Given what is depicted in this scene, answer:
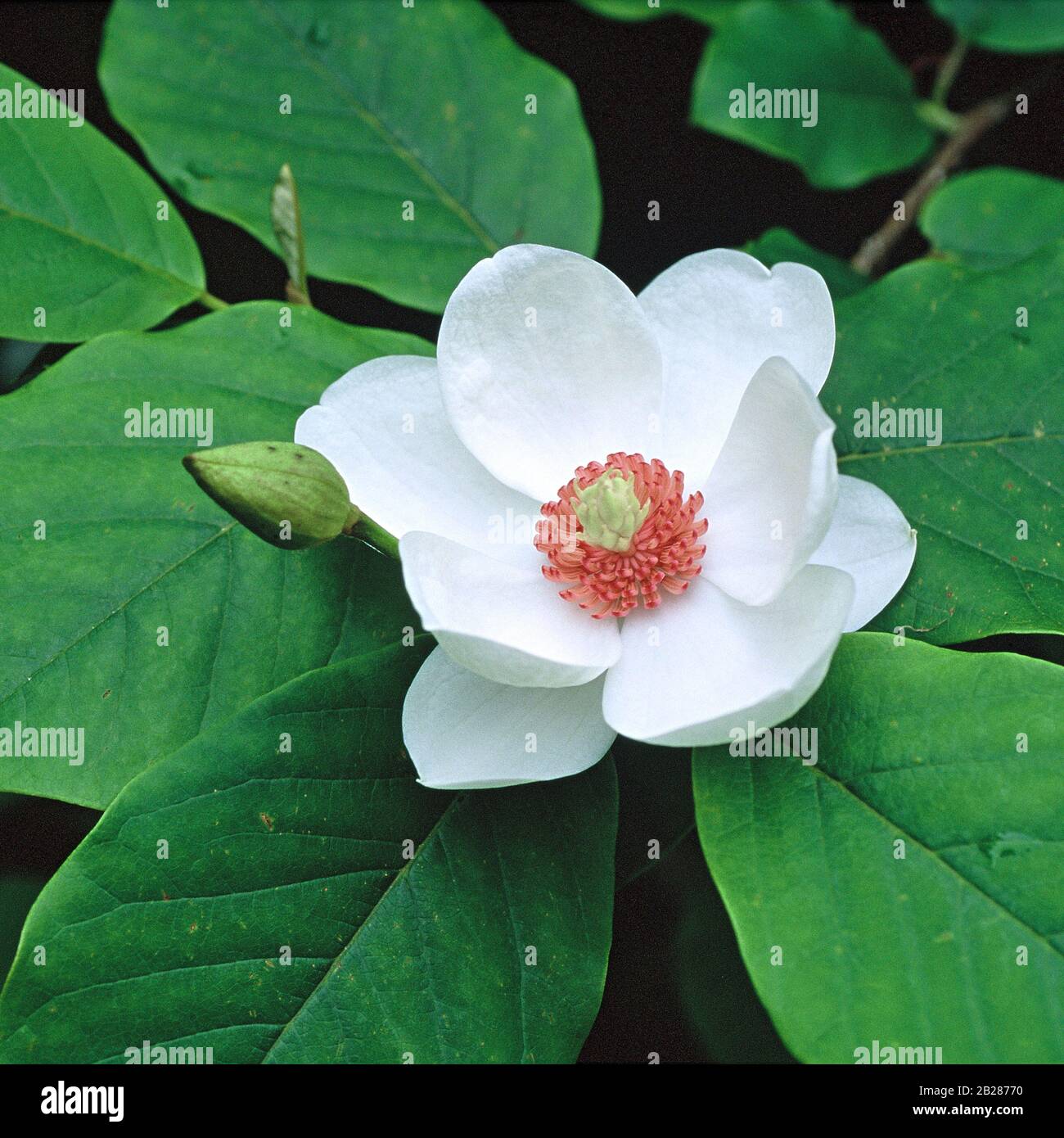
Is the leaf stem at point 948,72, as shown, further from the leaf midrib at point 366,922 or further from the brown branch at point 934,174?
the leaf midrib at point 366,922

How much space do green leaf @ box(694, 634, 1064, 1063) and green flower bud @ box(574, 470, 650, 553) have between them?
0.26m

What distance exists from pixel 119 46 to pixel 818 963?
5.13 feet

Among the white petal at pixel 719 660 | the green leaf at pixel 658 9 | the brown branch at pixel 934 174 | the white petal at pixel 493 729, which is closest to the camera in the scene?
the white petal at pixel 719 660

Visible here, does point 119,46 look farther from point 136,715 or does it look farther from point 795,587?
point 795,587

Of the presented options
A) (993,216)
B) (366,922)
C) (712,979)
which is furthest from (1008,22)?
(366,922)

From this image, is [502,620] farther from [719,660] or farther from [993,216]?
[993,216]

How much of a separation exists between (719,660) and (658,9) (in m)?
1.42

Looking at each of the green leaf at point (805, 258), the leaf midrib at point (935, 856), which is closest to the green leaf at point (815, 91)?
the green leaf at point (805, 258)

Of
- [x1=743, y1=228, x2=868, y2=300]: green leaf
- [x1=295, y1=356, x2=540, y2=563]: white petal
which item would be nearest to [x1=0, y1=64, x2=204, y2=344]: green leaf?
[x1=295, y1=356, x2=540, y2=563]: white petal

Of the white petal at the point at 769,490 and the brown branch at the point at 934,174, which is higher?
the brown branch at the point at 934,174

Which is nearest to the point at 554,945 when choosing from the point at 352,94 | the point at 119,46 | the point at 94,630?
the point at 94,630

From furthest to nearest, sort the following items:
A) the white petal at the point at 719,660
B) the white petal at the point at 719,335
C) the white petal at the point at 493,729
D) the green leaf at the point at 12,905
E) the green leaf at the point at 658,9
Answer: the green leaf at the point at 658,9, the green leaf at the point at 12,905, the white petal at the point at 719,335, the white petal at the point at 493,729, the white petal at the point at 719,660

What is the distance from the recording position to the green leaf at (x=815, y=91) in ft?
6.35

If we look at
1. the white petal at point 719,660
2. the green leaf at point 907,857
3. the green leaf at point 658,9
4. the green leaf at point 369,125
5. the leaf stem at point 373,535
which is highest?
the green leaf at point 658,9
